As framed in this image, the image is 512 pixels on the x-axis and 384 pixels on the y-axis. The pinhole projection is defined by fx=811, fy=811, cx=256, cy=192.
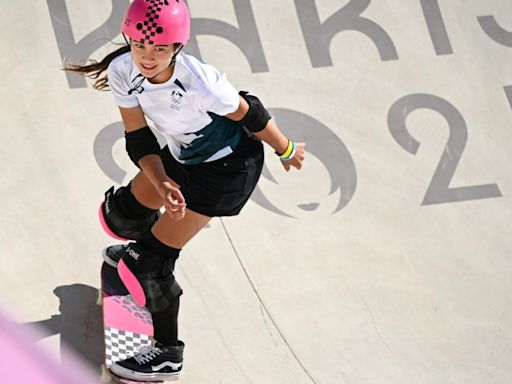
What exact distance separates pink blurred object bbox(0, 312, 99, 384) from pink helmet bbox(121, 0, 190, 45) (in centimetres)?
258

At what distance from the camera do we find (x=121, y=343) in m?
4.53

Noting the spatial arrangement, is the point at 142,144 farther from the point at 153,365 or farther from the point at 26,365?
the point at 26,365

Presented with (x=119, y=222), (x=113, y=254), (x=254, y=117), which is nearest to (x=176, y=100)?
(x=254, y=117)

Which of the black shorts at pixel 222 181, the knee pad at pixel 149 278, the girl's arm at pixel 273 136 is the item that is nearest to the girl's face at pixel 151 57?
the girl's arm at pixel 273 136

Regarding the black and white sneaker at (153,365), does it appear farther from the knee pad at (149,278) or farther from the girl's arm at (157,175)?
the girl's arm at (157,175)

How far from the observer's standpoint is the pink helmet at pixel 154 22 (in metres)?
3.53

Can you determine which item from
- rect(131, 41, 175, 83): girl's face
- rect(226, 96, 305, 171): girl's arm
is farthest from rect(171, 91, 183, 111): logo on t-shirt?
rect(226, 96, 305, 171): girl's arm

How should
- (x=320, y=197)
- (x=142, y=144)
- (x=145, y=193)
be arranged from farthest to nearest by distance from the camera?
(x=320, y=197) < (x=145, y=193) < (x=142, y=144)

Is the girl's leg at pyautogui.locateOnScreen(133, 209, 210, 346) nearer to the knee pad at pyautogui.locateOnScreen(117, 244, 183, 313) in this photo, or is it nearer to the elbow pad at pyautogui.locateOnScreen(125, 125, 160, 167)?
the knee pad at pyautogui.locateOnScreen(117, 244, 183, 313)

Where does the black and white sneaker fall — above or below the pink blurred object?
below

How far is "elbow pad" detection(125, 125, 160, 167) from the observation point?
396 centimetres

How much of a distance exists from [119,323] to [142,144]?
1206 millimetres

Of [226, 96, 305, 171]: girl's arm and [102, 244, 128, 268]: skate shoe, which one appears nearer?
[226, 96, 305, 171]: girl's arm

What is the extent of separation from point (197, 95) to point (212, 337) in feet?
5.78
